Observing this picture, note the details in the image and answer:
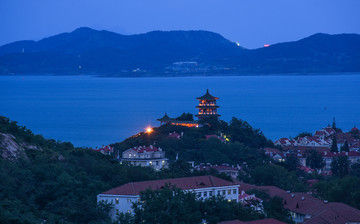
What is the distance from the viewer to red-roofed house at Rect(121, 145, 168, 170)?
37.9m

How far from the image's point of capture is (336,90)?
162750mm

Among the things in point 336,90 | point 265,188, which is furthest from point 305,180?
point 336,90

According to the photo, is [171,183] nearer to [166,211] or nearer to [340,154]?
[166,211]

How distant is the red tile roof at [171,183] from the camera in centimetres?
2289

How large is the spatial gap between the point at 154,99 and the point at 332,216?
4228 inches

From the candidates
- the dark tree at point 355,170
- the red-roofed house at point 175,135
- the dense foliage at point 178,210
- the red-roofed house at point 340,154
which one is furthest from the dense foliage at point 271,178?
the dense foliage at point 178,210

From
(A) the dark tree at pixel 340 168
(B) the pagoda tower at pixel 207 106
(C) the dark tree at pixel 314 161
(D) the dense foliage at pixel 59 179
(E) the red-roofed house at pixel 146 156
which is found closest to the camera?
(D) the dense foliage at pixel 59 179

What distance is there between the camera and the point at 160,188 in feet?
75.6

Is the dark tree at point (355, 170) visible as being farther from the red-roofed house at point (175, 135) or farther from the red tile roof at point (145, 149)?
the red tile roof at point (145, 149)

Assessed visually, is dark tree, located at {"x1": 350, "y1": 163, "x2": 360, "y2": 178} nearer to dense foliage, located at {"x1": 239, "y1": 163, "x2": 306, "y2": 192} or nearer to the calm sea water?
dense foliage, located at {"x1": 239, "y1": 163, "x2": 306, "y2": 192}

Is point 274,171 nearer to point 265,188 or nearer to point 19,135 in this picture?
point 265,188

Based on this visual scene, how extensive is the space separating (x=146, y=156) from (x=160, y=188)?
16.4 metres

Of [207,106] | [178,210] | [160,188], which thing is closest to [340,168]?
[207,106]

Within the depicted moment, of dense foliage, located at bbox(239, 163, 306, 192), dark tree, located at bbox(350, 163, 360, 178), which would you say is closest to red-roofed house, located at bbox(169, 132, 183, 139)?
dense foliage, located at bbox(239, 163, 306, 192)
